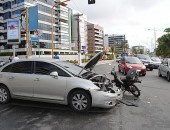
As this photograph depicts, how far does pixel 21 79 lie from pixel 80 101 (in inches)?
81.1

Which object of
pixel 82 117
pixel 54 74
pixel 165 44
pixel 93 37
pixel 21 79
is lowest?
pixel 82 117

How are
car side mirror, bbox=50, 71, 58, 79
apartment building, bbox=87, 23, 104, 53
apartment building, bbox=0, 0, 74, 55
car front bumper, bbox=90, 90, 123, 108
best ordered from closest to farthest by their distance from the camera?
car front bumper, bbox=90, 90, 123, 108, car side mirror, bbox=50, 71, 58, 79, apartment building, bbox=0, 0, 74, 55, apartment building, bbox=87, 23, 104, 53

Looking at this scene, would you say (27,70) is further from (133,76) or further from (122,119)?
(133,76)

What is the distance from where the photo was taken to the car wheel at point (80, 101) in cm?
723

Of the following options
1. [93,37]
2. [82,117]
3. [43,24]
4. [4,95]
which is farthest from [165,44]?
[82,117]

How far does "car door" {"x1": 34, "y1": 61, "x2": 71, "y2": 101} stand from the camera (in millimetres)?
7484

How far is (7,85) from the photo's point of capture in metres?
8.27

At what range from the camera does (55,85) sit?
752 cm

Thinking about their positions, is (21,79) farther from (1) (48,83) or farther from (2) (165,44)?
(2) (165,44)

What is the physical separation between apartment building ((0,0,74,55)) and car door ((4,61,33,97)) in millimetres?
57557

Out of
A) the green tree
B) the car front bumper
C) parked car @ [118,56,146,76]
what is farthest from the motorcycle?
the green tree

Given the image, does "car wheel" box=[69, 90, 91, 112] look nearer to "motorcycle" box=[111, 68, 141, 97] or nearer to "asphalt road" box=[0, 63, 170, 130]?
"asphalt road" box=[0, 63, 170, 130]

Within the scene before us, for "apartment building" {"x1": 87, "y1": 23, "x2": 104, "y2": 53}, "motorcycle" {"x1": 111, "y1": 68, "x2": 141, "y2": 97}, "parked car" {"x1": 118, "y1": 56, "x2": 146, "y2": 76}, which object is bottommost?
"motorcycle" {"x1": 111, "y1": 68, "x2": 141, "y2": 97}

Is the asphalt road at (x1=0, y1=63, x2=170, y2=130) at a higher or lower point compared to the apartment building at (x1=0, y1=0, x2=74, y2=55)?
lower
